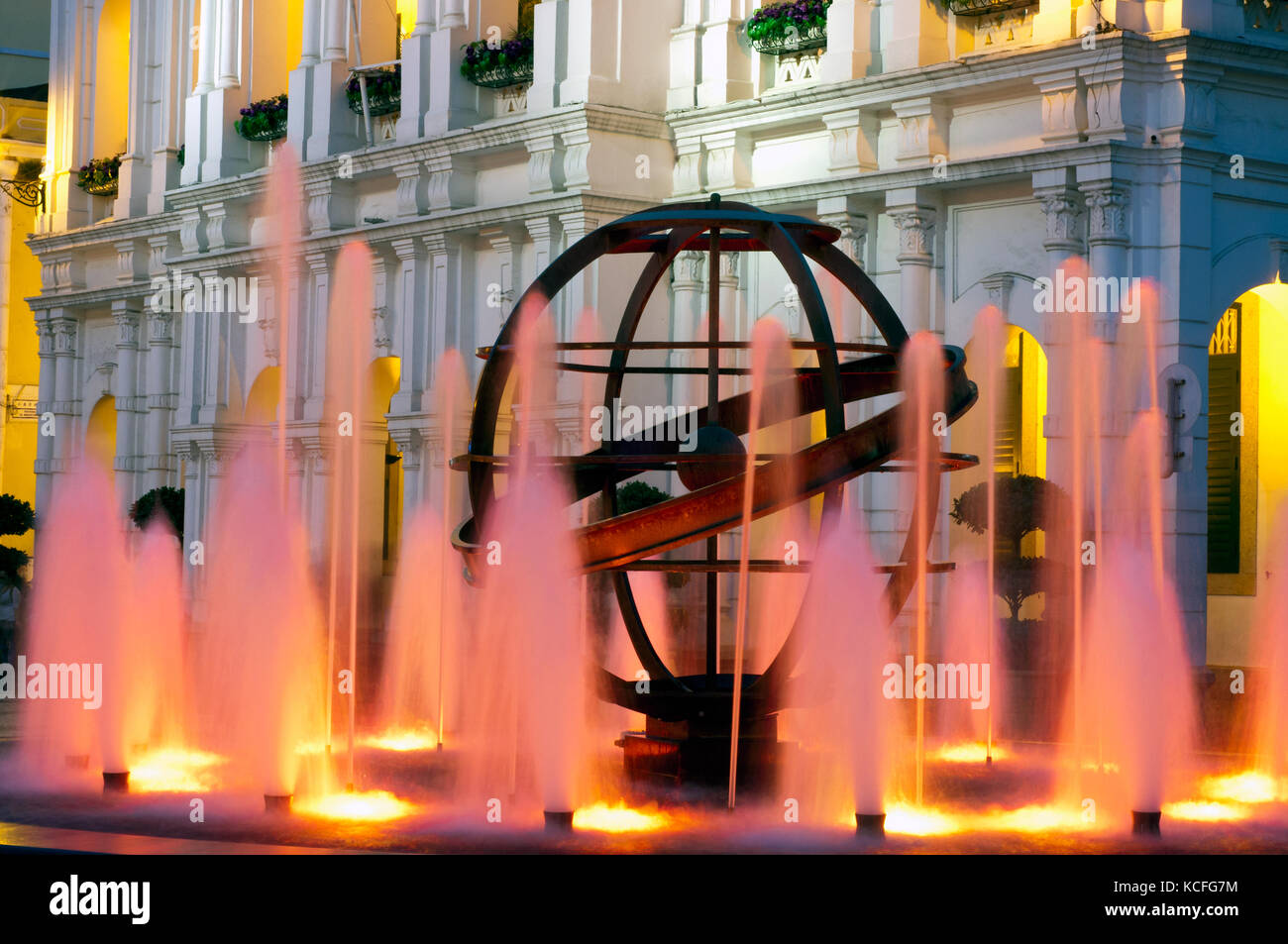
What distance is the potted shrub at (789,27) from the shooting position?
2242 cm

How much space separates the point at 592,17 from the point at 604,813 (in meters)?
14.7

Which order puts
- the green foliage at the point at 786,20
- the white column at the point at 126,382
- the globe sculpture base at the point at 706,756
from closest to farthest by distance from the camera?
1. the globe sculpture base at the point at 706,756
2. the green foliage at the point at 786,20
3. the white column at the point at 126,382

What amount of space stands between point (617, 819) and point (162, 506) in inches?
881

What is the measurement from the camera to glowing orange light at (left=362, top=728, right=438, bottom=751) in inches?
561

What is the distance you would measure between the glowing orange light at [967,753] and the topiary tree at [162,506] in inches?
770

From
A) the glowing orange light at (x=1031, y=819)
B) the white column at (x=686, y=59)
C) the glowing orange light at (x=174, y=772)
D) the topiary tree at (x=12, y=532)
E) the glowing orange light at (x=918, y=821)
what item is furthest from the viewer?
the topiary tree at (x=12, y=532)

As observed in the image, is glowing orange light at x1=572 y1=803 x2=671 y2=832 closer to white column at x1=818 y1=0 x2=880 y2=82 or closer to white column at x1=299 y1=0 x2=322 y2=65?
white column at x1=818 y1=0 x2=880 y2=82

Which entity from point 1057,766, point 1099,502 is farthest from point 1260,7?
point 1057,766

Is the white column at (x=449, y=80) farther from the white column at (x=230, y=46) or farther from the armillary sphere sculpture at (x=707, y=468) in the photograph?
the armillary sphere sculpture at (x=707, y=468)

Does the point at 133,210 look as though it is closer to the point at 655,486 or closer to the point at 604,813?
the point at 655,486

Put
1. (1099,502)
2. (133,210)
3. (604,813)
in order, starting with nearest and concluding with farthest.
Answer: (604,813) → (1099,502) → (133,210)

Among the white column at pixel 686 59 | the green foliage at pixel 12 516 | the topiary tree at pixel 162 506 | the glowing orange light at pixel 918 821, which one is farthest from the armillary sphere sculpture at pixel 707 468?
the topiary tree at pixel 162 506

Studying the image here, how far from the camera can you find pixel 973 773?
42.7 ft
